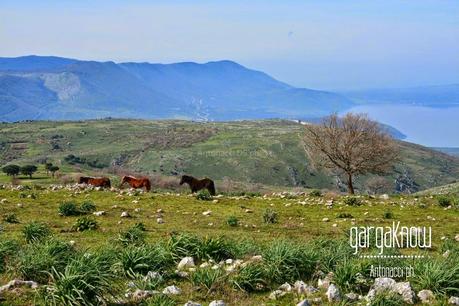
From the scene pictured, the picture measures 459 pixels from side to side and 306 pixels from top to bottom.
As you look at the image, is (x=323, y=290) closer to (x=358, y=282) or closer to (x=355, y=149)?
(x=358, y=282)

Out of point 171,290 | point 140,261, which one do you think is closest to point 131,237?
point 140,261

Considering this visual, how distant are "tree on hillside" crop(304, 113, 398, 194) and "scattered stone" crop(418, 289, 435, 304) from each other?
36413 mm

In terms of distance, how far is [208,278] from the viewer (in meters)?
11.4

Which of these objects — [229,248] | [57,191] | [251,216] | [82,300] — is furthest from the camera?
[57,191]

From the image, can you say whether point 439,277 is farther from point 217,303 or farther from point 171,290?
point 171,290

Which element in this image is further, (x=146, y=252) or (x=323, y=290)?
(x=146, y=252)

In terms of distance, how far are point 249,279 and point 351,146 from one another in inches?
1515

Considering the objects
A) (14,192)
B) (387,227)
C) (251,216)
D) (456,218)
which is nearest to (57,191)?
(14,192)

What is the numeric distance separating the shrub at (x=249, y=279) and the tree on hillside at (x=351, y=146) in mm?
36362

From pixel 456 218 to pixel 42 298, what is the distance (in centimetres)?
2039

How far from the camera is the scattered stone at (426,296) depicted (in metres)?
10.9

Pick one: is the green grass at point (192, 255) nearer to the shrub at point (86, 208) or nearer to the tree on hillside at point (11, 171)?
the shrub at point (86, 208)

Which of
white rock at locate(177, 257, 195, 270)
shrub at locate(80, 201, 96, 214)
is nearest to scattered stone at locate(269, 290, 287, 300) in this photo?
white rock at locate(177, 257, 195, 270)

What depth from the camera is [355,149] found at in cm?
4831
